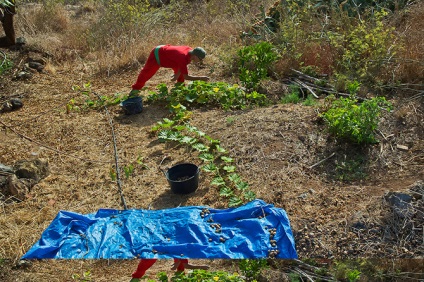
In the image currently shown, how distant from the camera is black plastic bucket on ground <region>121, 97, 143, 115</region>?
6.36m

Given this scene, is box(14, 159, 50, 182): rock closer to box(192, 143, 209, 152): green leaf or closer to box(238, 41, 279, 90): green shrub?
Result: box(192, 143, 209, 152): green leaf

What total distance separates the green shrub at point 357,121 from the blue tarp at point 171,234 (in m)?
1.25

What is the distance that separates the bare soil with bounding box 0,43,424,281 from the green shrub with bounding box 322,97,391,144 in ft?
0.47

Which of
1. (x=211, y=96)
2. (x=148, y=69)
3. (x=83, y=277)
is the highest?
(x=148, y=69)

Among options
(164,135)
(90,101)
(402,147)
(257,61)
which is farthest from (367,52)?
(90,101)

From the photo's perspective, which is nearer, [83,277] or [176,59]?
[83,277]

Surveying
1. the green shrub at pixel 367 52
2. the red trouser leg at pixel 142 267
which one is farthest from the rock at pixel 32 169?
the green shrub at pixel 367 52

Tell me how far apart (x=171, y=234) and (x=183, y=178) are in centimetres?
96

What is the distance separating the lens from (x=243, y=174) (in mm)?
4695

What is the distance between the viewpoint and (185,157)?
5.23m

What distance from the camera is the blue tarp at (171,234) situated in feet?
11.9

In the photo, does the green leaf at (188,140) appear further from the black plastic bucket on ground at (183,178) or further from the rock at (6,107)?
the rock at (6,107)

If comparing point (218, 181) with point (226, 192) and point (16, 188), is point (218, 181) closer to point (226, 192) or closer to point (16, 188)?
point (226, 192)

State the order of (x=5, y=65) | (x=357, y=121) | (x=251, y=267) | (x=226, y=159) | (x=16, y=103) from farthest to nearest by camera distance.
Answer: (x=5, y=65), (x=16, y=103), (x=226, y=159), (x=357, y=121), (x=251, y=267)
